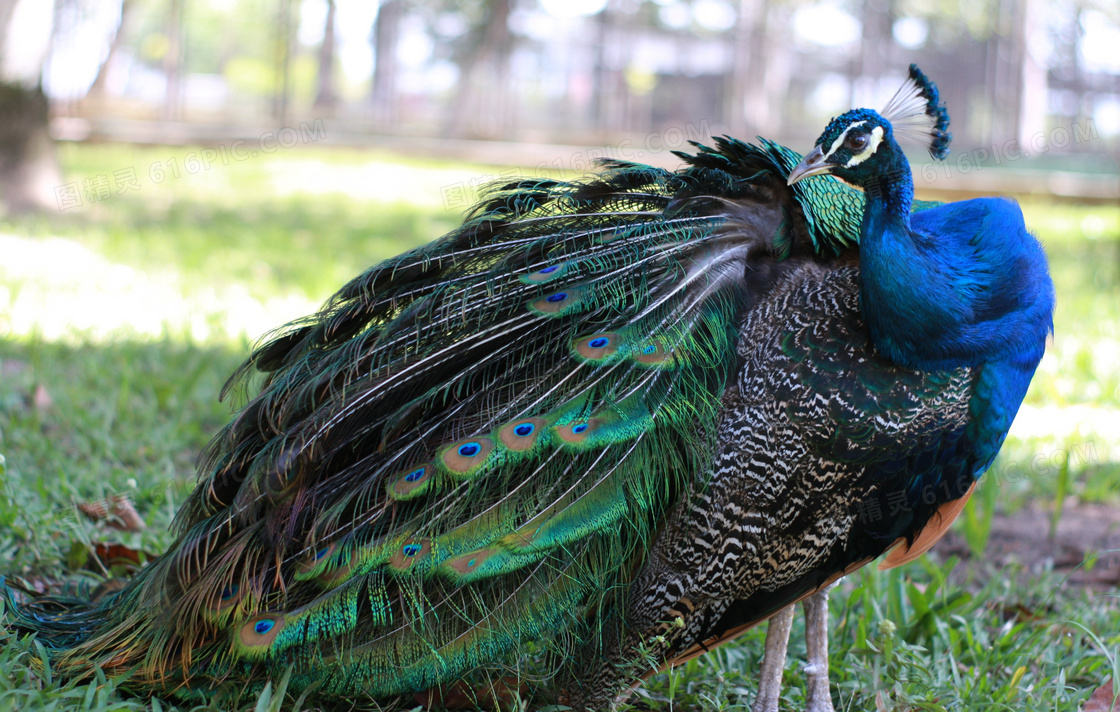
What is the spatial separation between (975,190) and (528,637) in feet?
30.4

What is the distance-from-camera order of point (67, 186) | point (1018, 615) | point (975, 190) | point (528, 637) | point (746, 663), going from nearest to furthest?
1. point (528, 637)
2. point (746, 663)
3. point (1018, 615)
4. point (67, 186)
5. point (975, 190)

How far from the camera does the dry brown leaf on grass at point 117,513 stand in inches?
116

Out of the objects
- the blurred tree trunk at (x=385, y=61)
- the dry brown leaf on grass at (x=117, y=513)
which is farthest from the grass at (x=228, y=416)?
the blurred tree trunk at (x=385, y=61)

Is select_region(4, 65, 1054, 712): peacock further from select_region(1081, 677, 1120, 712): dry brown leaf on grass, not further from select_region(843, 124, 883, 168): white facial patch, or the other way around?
select_region(1081, 677, 1120, 712): dry brown leaf on grass

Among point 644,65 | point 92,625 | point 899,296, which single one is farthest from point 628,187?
point 644,65

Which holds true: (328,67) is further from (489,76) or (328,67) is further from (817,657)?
(817,657)

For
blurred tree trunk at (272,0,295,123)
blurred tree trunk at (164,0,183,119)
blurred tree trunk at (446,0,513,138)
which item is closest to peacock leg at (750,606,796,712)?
blurred tree trunk at (446,0,513,138)

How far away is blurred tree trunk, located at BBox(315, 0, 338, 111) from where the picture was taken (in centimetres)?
1439

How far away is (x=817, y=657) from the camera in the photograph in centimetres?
246

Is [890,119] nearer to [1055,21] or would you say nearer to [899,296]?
[899,296]

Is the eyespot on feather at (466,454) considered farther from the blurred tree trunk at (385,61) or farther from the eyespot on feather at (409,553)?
the blurred tree trunk at (385,61)

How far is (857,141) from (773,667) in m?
1.33

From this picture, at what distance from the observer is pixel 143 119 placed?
1366cm

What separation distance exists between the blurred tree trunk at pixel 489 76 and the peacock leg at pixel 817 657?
1216cm
